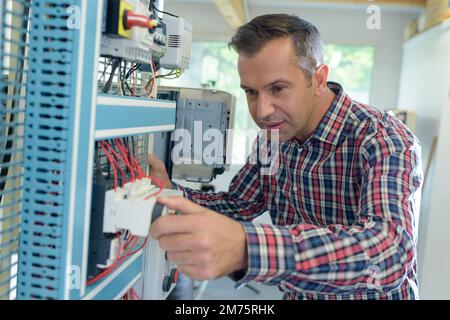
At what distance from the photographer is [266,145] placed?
1.28m

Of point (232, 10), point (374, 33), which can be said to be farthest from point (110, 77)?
point (374, 33)

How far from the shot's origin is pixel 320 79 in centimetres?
114

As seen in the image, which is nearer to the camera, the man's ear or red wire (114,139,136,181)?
red wire (114,139,136,181)

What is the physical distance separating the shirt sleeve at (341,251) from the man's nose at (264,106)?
0.34 meters

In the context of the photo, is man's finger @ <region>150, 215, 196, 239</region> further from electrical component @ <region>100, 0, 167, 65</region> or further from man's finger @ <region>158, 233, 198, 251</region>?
electrical component @ <region>100, 0, 167, 65</region>

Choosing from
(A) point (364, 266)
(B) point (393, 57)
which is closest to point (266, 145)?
(A) point (364, 266)

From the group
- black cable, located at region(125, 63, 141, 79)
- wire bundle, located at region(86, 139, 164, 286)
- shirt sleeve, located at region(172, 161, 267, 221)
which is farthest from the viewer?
shirt sleeve, located at region(172, 161, 267, 221)

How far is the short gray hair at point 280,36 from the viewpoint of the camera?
1040mm

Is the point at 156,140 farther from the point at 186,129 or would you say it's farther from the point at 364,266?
the point at 364,266

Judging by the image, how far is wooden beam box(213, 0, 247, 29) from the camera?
2752 mm

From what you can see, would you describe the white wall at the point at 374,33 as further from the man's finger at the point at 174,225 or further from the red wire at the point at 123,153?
the man's finger at the point at 174,225

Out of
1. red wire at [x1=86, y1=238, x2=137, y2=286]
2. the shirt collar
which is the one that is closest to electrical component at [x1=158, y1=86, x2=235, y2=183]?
the shirt collar

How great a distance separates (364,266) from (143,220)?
37 cm

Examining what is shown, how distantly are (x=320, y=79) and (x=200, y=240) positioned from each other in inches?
25.7
